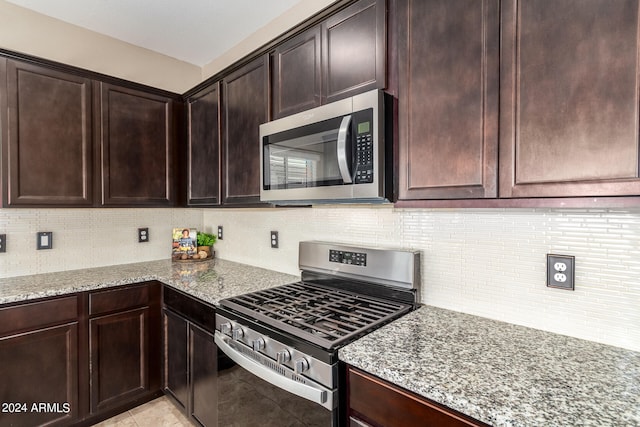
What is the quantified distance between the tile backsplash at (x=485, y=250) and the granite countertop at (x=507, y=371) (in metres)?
0.08

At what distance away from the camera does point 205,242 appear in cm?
281

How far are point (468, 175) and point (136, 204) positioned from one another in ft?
7.38

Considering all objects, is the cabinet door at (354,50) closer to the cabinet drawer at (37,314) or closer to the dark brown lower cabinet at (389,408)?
the dark brown lower cabinet at (389,408)

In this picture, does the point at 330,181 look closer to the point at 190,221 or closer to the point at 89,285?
the point at 89,285

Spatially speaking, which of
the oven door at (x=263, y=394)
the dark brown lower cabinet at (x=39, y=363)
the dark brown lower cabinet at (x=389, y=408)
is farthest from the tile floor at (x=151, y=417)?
the dark brown lower cabinet at (x=389, y=408)

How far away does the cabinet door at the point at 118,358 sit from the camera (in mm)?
1984

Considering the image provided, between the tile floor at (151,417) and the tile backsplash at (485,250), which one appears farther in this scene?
the tile floor at (151,417)

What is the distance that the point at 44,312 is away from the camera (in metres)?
1.79

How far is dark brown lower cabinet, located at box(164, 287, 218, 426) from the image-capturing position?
5.56ft

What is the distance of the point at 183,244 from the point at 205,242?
0.59ft

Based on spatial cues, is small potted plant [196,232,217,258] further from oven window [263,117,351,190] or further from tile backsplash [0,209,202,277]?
oven window [263,117,351,190]

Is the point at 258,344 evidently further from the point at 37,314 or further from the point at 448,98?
the point at 37,314

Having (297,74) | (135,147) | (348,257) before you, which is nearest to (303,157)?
(297,74)

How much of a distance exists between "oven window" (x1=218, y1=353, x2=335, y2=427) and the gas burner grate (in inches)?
9.3
